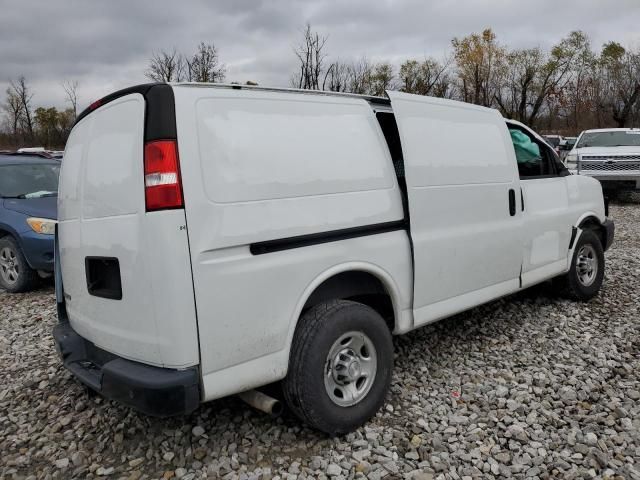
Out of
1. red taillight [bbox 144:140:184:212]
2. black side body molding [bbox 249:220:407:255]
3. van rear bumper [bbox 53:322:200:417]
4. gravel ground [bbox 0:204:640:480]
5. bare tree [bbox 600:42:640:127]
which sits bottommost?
gravel ground [bbox 0:204:640:480]

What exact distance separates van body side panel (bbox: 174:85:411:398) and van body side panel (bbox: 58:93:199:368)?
0.32ft

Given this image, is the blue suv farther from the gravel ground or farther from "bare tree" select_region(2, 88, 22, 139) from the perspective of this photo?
"bare tree" select_region(2, 88, 22, 139)

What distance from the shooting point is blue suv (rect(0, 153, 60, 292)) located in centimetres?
591

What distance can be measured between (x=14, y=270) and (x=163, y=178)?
198 inches

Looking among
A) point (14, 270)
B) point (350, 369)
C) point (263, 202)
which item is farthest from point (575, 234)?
point (14, 270)

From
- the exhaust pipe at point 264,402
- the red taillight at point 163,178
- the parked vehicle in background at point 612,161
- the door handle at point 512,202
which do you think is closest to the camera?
the red taillight at point 163,178

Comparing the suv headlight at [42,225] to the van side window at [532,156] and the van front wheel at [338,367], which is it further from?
the van side window at [532,156]

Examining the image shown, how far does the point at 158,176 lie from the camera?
2.28 metres

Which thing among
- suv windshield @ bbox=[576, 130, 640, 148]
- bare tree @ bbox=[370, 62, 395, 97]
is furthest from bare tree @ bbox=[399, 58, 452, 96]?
suv windshield @ bbox=[576, 130, 640, 148]

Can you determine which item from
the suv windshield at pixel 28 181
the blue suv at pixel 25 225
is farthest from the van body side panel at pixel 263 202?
the suv windshield at pixel 28 181

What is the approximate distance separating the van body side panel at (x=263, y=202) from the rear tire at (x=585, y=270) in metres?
2.81

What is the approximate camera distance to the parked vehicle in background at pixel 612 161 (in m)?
12.5

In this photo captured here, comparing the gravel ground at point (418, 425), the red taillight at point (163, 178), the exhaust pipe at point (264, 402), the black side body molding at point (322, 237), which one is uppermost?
the red taillight at point (163, 178)

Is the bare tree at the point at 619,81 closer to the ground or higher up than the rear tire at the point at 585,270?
higher up
